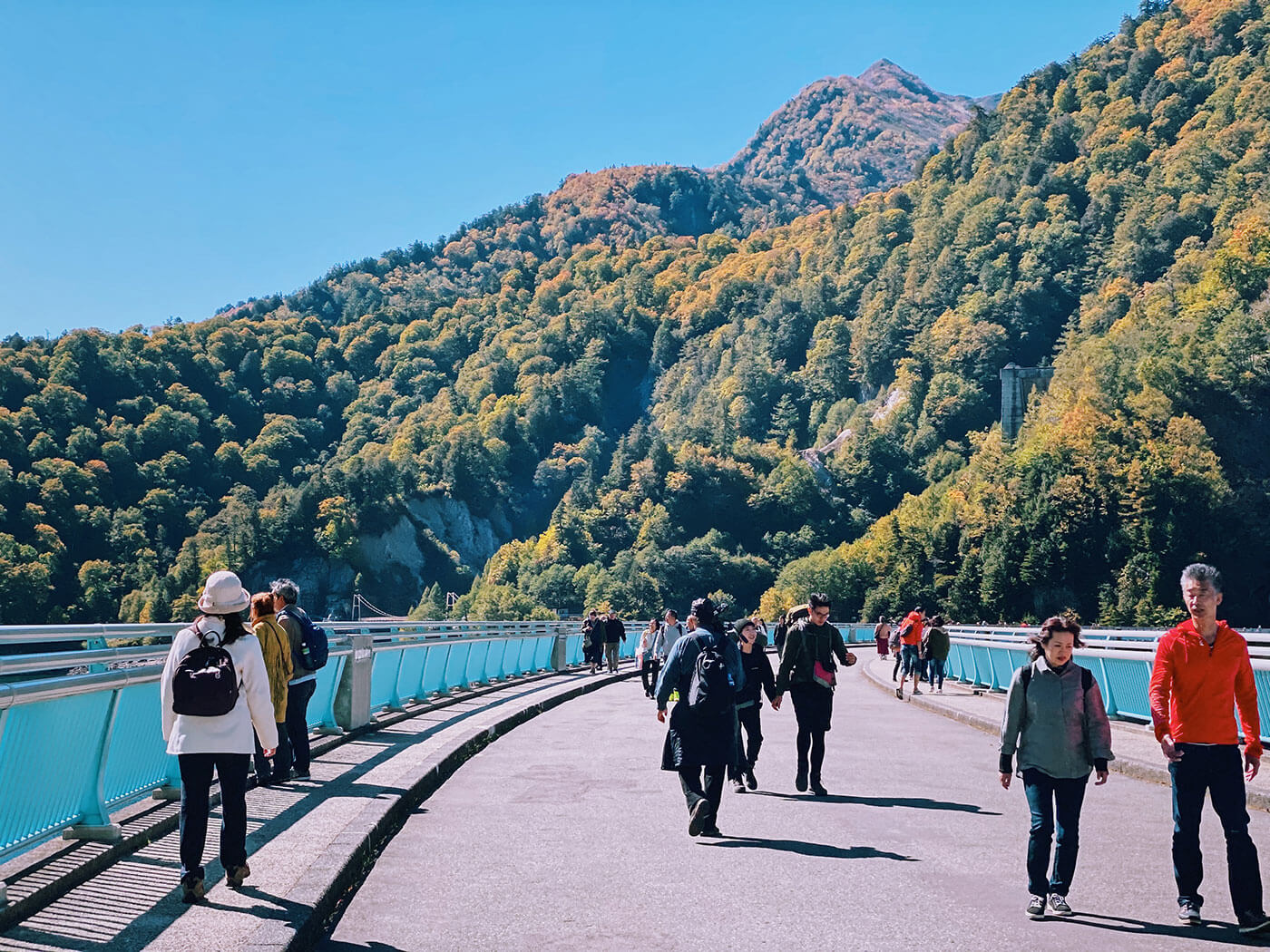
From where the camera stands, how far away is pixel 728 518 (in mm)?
153000

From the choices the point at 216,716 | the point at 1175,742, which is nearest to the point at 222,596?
the point at 216,716

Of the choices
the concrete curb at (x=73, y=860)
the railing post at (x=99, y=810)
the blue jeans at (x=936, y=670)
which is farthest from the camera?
the blue jeans at (x=936, y=670)

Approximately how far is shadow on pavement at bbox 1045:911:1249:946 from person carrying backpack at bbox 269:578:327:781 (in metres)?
6.05

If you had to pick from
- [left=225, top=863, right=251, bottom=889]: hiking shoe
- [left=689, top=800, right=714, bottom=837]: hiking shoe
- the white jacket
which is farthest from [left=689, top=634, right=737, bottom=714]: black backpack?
[left=225, top=863, right=251, bottom=889]: hiking shoe

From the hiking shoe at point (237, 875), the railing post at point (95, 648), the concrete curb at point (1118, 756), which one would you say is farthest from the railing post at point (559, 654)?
the hiking shoe at point (237, 875)

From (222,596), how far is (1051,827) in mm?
4453

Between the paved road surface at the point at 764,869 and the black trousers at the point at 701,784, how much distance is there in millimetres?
271

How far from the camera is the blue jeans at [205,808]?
6566mm

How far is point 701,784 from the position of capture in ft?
31.4

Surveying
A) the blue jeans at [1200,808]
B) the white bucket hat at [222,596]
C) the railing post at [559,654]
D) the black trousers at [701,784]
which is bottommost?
the railing post at [559,654]

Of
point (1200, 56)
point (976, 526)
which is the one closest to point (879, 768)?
point (976, 526)

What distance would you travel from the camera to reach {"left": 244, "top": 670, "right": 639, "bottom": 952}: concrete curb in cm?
593

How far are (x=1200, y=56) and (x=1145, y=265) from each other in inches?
1458

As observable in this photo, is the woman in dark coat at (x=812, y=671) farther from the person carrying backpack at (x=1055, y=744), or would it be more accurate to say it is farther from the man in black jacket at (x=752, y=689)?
the person carrying backpack at (x=1055, y=744)
